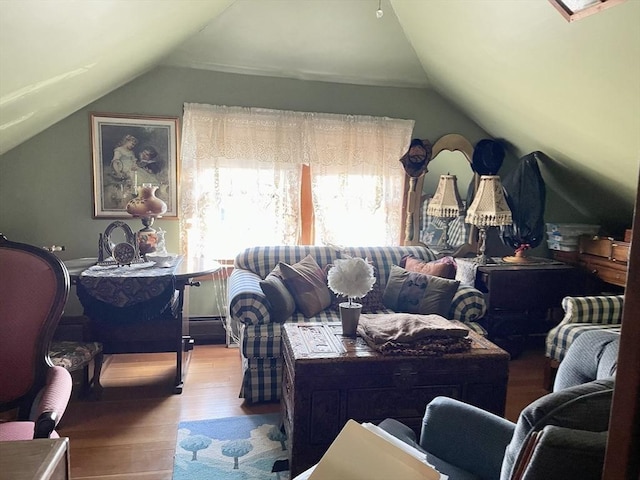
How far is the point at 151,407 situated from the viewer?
2689 millimetres

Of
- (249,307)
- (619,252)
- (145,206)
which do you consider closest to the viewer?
(249,307)

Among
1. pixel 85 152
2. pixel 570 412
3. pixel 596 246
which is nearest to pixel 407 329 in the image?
pixel 570 412

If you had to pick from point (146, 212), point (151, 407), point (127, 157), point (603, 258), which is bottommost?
point (151, 407)

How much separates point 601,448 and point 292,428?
1331 millimetres

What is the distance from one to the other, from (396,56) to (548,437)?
338cm

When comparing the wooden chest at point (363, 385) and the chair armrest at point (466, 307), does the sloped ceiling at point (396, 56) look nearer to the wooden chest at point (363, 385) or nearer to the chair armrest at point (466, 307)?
the wooden chest at point (363, 385)

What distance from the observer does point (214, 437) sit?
7.73ft

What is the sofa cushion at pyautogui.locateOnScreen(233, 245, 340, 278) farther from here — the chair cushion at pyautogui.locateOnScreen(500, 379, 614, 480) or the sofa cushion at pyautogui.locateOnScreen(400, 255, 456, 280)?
the chair cushion at pyautogui.locateOnScreen(500, 379, 614, 480)

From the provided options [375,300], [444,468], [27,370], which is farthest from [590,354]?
[27,370]

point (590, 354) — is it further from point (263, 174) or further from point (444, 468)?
point (263, 174)

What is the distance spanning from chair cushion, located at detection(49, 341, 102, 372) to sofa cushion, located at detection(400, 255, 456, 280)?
221cm

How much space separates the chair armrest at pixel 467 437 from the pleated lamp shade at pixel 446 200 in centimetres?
267

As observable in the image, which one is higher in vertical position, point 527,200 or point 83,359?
point 527,200

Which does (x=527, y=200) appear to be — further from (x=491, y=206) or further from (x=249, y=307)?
(x=249, y=307)
